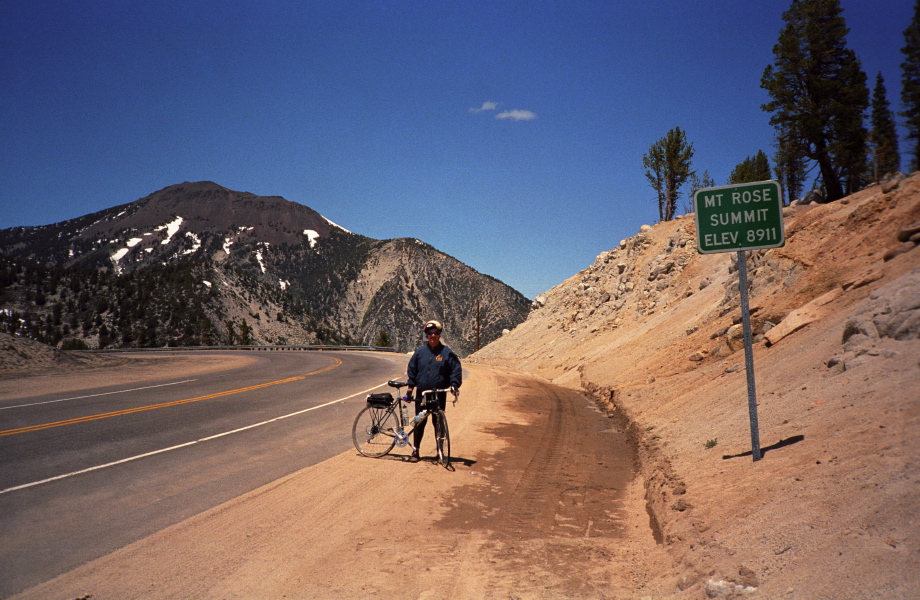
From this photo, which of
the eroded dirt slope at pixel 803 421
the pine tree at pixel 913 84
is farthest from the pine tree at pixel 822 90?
the pine tree at pixel 913 84

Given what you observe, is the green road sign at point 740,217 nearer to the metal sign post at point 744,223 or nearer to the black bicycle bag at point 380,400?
the metal sign post at point 744,223

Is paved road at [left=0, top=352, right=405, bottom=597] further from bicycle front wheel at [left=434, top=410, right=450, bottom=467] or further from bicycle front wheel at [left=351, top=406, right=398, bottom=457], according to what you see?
bicycle front wheel at [left=434, top=410, right=450, bottom=467]

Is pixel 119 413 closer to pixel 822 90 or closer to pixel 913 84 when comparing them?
pixel 913 84

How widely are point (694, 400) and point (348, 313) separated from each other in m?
188

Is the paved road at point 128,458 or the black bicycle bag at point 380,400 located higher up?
the black bicycle bag at point 380,400

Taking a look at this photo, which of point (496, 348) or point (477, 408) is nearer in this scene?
point (477, 408)

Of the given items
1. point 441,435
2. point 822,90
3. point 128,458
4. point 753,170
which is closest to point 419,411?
point 441,435

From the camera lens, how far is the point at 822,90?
3142 cm

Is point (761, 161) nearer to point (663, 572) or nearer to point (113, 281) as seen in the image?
point (663, 572)

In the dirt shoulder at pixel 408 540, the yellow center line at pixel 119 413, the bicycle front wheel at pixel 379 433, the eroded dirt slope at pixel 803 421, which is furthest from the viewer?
the yellow center line at pixel 119 413

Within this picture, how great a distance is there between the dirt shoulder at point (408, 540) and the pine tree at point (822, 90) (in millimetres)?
31079

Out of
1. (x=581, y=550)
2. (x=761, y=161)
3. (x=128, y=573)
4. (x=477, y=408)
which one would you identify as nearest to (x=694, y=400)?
(x=477, y=408)

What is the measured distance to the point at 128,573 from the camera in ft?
14.9

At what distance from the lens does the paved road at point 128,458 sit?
5.42 meters
